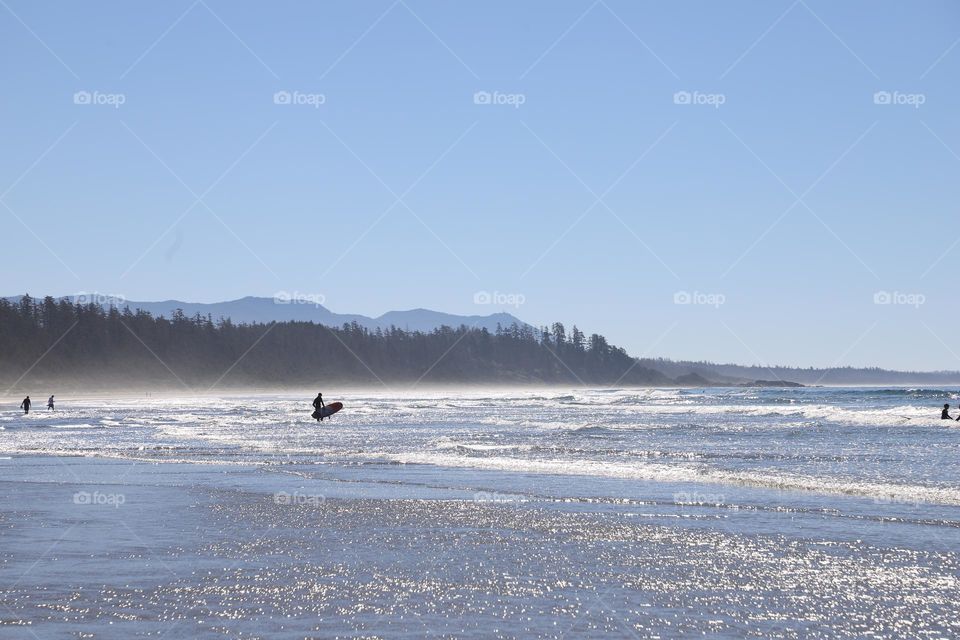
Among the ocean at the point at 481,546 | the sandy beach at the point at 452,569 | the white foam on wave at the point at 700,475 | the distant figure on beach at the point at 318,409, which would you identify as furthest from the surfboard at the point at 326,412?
the sandy beach at the point at 452,569

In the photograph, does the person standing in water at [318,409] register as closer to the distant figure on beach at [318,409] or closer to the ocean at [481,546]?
the distant figure on beach at [318,409]

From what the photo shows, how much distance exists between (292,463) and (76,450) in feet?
28.4

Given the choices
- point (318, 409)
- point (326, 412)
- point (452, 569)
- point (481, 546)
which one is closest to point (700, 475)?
point (481, 546)

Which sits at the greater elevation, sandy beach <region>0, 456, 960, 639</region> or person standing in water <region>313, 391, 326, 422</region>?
person standing in water <region>313, 391, 326, 422</region>

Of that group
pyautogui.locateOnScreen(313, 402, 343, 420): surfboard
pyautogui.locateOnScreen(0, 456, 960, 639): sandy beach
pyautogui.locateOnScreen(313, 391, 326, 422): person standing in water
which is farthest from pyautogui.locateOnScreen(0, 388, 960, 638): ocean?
pyautogui.locateOnScreen(313, 402, 343, 420): surfboard

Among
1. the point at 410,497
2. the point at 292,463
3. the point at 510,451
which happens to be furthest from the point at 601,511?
the point at 510,451

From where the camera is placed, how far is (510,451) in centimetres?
2947

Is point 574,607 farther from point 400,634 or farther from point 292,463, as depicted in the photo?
point 292,463

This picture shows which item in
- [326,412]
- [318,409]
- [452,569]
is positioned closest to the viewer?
[452,569]

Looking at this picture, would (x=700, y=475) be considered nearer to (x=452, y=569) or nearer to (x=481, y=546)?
(x=481, y=546)

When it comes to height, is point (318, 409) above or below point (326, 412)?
above

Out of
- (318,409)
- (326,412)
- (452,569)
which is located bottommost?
(452,569)

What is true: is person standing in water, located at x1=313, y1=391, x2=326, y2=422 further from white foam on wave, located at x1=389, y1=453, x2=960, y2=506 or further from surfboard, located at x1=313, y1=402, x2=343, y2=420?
white foam on wave, located at x1=389, y1=453, x2=960, y2=506

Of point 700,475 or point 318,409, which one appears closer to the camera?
point 700,475
